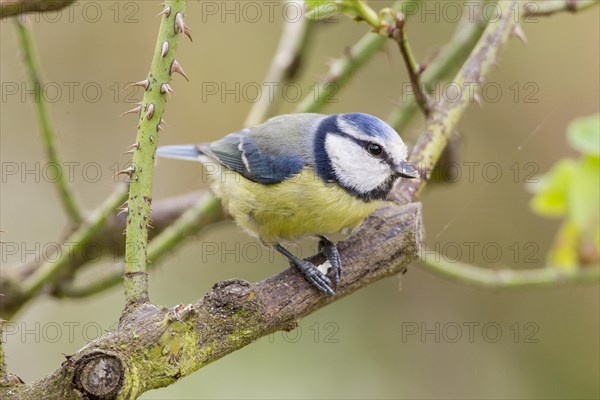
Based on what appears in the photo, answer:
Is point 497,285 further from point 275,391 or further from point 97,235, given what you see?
point 275,391

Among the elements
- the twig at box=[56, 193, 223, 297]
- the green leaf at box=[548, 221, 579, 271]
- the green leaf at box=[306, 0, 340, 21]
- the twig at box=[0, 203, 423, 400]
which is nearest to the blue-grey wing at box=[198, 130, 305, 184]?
the twig at box=[56, 193, 223, 297]

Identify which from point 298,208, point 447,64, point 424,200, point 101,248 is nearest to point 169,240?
point 101,248

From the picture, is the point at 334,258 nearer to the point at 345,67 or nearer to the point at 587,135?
the point at 587,135

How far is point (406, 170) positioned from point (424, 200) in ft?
6.48

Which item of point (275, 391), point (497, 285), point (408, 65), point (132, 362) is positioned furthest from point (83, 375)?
point (275, 391)

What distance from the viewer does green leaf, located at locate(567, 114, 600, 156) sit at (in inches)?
52.7

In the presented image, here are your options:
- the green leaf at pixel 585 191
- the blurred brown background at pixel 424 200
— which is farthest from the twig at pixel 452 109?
the blurred brown background at pixel 424 200

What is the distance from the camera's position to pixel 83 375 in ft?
3.49

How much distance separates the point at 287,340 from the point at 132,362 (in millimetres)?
2284

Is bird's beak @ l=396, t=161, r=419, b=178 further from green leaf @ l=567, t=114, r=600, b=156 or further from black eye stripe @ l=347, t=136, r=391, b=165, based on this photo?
green leaf @ l=567, t=114, r=600, b=156

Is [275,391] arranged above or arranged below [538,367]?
above

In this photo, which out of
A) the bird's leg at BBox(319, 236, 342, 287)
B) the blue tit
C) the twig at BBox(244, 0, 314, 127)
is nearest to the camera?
the bird's leg at BBox(319, 236, 342, 287)

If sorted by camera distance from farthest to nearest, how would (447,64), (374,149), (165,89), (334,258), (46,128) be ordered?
(447,64), (46,128), (374,149), (334,258), (165,89)

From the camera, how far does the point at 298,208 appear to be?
1938 mm
